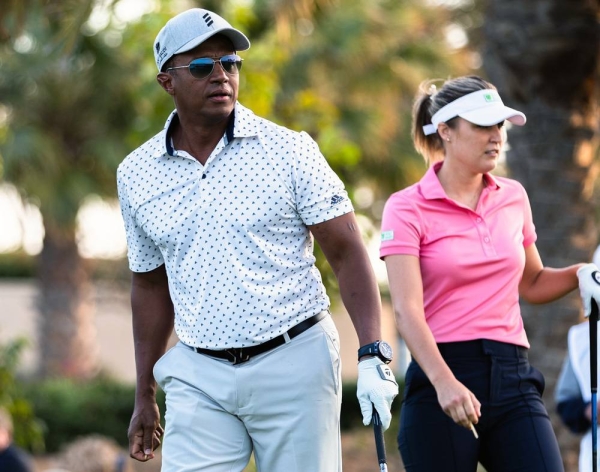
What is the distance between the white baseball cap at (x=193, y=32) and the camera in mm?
3773

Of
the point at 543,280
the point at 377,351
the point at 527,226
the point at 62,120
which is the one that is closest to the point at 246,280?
the point at 377,351

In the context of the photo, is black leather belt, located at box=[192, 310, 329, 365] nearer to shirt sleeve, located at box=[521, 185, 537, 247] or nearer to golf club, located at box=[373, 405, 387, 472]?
golf club, located at box=[373, 405, 387, 472]

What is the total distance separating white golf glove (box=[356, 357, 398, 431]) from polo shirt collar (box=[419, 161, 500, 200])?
892 millimetres

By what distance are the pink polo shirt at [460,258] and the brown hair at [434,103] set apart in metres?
0.34

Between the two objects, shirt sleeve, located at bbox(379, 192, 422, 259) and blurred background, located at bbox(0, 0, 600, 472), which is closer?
shirt sleeve, located at bbox(379, 192, 422, 259)

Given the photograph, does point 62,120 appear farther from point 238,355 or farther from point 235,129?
point 238,355

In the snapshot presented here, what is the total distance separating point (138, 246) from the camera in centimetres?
407

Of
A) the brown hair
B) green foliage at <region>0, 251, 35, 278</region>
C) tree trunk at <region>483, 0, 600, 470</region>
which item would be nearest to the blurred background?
tree trunk at <region>483, 0, 600, 470</region>

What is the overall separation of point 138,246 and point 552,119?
5.42 meters

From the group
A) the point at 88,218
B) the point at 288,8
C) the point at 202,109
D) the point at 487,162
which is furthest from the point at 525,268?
the point at 88,218

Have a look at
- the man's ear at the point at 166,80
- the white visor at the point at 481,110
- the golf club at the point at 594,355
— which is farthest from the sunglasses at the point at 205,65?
the golf club at the point at 594,355

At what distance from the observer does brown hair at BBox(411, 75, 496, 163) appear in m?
4.40

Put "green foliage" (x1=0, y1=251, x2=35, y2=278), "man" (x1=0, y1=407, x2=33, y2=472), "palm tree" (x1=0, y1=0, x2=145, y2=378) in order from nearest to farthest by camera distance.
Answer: "man" (x1=0, y1=407, x2=33, y2=472) < "palm tree" (x1=0, y1=0, x2=145, y2=378) < "green foliage" (x1=0, y1=251, x2=35, y2=278)

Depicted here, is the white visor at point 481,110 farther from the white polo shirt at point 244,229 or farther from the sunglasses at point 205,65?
the sunglasses at point 205,65
